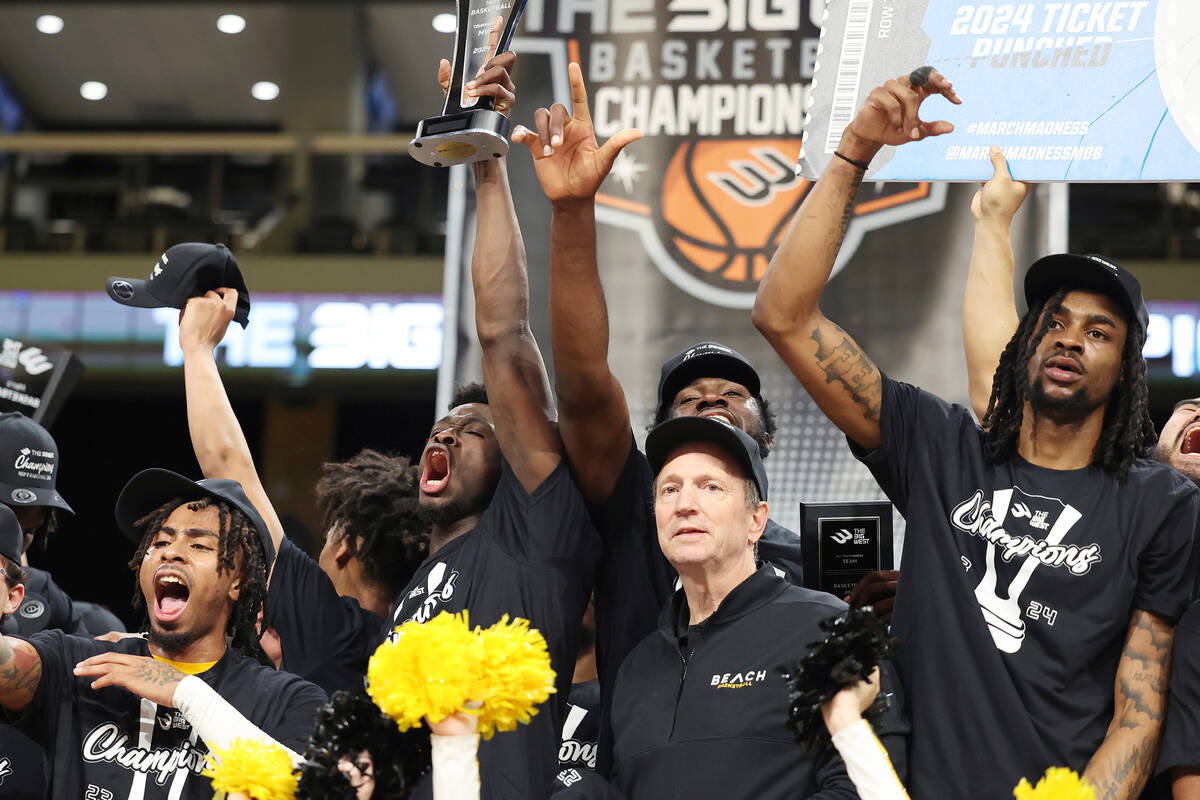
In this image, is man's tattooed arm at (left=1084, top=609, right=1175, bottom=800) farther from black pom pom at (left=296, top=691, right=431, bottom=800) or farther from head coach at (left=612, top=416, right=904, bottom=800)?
Answer: black pom pom at (left=296, top=691, right=431, bottom=800)

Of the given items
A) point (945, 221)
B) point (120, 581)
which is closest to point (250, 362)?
point (120, 581)

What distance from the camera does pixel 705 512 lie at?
219 centimetres

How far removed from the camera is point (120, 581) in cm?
1262

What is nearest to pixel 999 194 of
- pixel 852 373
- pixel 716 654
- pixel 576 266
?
pixel 852 373

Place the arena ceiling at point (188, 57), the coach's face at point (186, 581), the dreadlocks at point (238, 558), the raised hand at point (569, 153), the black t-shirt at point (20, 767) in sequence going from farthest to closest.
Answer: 1. the arena ceiling at point (188, 57)
2. the black t-shirt at point (20, 767)
3. the dreadlocks at point (238, 558)
4. the coach's face at point (186, 581)
5. the raised hand at point (569, 153)

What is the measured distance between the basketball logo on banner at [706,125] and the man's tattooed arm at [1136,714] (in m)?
1.94

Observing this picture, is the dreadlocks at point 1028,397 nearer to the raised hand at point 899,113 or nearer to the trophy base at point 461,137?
the raised hand at point 899,113

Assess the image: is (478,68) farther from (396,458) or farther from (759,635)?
(396,458)

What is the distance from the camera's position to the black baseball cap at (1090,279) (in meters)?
2.30

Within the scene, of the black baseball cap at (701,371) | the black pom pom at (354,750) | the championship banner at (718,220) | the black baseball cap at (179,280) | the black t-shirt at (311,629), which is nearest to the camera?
the black pom pom at (354,750)

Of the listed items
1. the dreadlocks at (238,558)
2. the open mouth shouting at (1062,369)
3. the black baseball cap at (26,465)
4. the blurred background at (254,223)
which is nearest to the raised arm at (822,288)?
the open mouth shouting at (1062,369)

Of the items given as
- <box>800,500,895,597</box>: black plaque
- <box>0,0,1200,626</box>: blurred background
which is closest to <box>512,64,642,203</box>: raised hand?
<box>800,500,895,597</box>: black plaque

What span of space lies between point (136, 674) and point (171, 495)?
0.53 metres

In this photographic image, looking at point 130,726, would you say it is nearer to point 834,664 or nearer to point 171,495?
point 171,495
